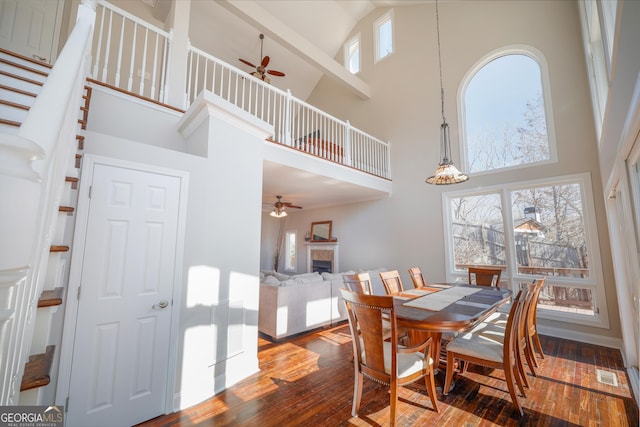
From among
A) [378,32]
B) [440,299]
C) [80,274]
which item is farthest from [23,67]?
[378,32]

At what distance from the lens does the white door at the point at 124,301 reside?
1916mm

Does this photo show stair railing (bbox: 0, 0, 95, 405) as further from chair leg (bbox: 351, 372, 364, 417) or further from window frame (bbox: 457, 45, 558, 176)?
window frame (bbox: 457, 45, 558, 176)

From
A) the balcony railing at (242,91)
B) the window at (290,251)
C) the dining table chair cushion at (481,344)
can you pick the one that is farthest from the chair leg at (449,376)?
the window at (290,251)

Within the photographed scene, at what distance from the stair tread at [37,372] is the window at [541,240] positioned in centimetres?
540

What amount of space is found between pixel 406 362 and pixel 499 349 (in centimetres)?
90

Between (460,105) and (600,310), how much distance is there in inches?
156

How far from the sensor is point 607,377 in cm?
272

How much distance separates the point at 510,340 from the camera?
217cm

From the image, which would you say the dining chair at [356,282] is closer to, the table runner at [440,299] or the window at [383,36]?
the table runner at [440,299]

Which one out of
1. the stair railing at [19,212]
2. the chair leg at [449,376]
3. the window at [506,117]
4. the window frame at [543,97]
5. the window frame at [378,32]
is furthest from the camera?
the window frame at [378,32]

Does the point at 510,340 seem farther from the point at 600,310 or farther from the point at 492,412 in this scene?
the point at 600,310

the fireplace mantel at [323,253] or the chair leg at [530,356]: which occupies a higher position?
the fireplace mantel at [323,253]

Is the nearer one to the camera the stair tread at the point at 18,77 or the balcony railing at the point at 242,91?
the stair tread at the point at 18,77

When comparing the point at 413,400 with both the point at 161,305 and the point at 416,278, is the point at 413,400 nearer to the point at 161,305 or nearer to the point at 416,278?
the point at 416,278
